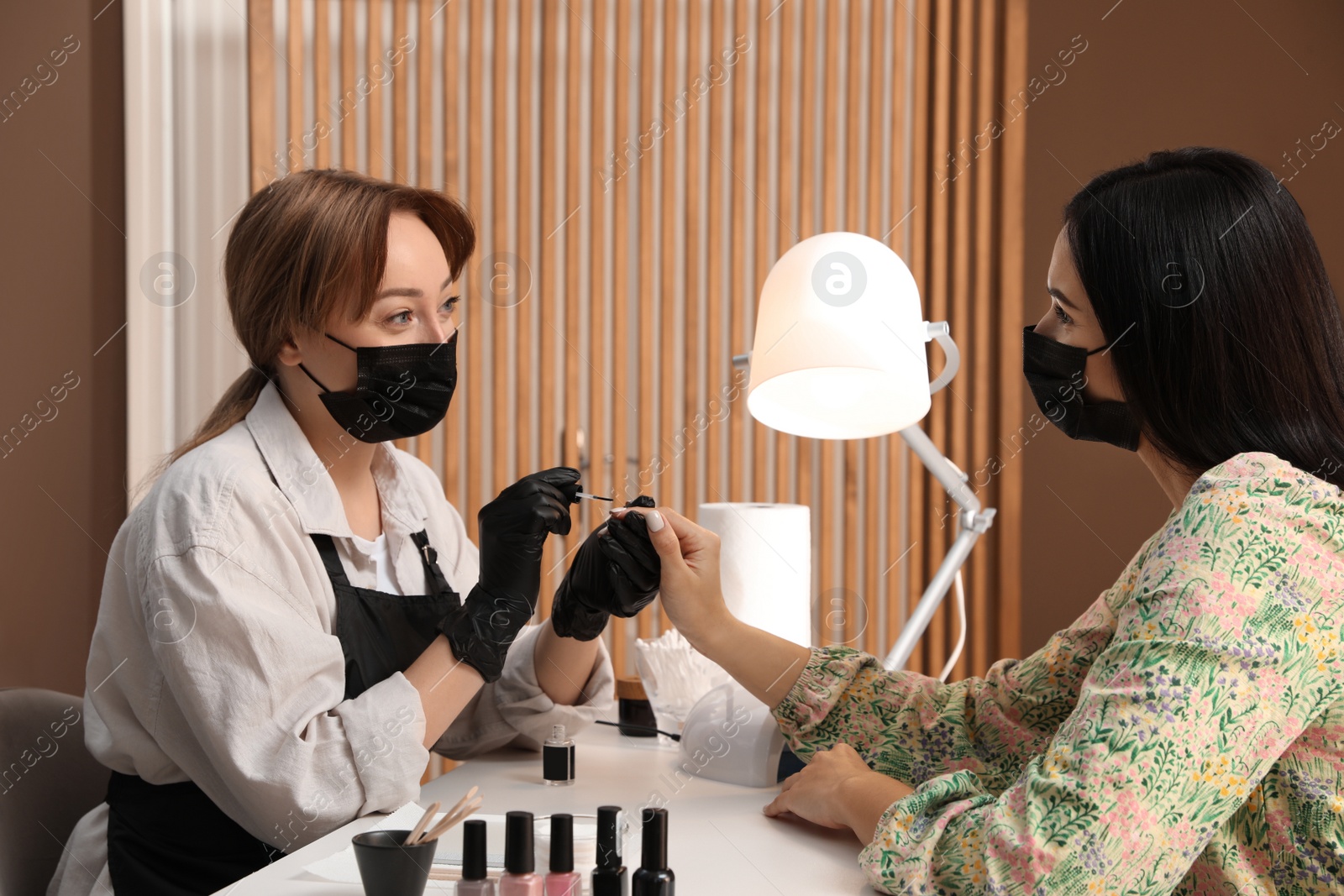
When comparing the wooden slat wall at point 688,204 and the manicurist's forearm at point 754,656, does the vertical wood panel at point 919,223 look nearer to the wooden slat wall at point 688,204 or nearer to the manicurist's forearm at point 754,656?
the wooden slat wall at point 688,204

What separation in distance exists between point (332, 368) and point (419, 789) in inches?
21.9

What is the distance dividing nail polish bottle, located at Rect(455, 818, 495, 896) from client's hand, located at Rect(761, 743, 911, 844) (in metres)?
0.37

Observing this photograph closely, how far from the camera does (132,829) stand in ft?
3.91

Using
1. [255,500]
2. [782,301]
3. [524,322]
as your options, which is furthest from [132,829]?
[524,322]

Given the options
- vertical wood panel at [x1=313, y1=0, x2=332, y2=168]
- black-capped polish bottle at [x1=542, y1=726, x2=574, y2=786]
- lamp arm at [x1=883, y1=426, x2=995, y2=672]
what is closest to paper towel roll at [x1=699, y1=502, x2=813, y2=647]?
lamp arm at [x1=883, y1=426, x2=995, y2=672]

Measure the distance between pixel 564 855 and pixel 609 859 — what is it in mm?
35

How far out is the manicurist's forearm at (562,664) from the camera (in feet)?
4.71

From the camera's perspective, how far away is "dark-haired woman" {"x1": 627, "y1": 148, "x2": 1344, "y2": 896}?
2.56 ft

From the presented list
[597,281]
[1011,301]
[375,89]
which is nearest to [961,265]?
[1011,301]

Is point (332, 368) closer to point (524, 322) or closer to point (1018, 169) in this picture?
point (524, 322)

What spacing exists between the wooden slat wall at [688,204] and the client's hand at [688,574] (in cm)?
169

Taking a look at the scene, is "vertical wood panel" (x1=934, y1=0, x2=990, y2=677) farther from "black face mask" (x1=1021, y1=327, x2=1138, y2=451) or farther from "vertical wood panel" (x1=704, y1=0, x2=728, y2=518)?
"black face mask" (x1=1021, y1=327, x2=1138, y2=451)

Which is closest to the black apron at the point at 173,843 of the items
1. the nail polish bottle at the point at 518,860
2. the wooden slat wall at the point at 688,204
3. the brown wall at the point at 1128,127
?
the nail polish bottle at the point at 518,860

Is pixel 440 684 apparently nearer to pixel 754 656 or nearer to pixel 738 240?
pixel 754 656
